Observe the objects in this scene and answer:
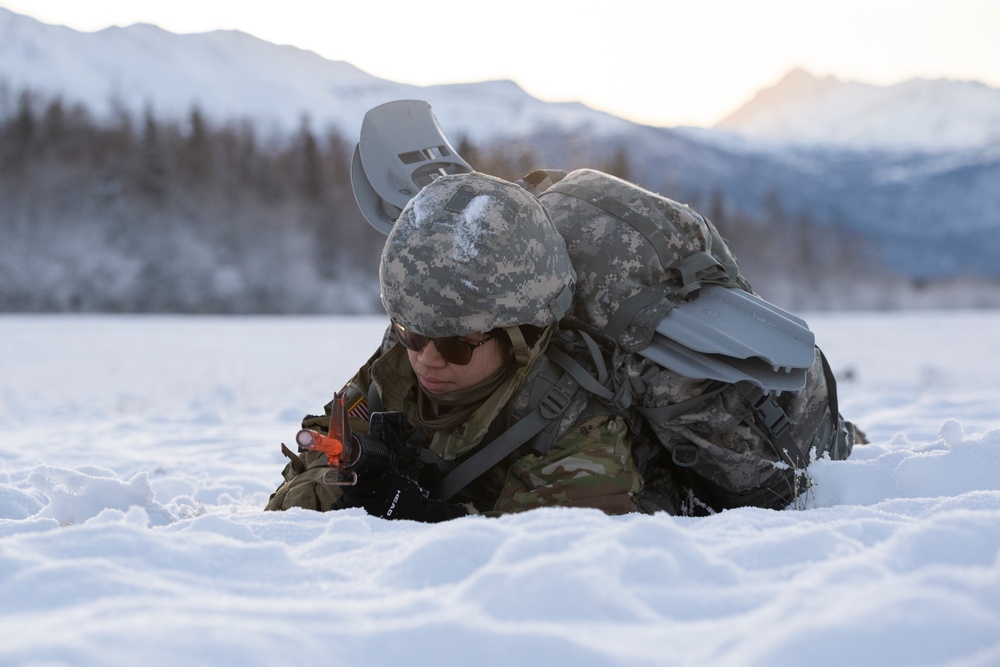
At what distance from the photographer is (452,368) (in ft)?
9.18

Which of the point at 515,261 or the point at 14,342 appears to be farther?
the point at 14,342

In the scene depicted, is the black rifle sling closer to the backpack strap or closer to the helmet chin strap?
the backpack strap

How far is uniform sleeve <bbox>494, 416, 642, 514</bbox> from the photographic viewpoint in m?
2.65

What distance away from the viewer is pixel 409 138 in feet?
13.1

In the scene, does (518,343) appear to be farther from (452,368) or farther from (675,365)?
(675,365)

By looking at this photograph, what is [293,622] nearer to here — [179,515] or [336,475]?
[336,475]

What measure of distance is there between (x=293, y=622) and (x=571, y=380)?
1393 mm

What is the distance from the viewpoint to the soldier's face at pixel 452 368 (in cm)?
278

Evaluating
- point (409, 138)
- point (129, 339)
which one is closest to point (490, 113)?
point (129, 339)

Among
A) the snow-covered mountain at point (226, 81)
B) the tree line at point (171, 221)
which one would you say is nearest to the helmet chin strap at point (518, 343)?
the tree line at point (171, 221)

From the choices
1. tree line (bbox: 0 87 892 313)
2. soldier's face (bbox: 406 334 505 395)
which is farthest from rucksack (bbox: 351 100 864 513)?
tree line (bbox: 0 87 892 313)

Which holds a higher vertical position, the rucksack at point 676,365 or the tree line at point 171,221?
the rucksack at point 676,365

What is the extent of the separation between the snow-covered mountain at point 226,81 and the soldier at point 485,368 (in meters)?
75.4

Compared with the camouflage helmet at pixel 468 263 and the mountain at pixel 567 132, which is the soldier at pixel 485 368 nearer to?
the camouflage helmet at pixel 468 263
